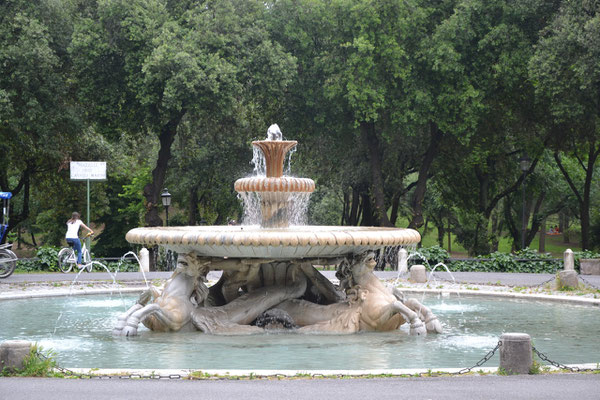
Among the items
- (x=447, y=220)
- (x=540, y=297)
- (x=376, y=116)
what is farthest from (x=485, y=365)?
(x=447, y=220)

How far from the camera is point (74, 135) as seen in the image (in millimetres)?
32906

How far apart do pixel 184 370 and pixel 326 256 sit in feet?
16.4

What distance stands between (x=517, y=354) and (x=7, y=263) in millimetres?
16001

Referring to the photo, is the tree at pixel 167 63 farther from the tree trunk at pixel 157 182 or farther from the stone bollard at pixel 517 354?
the stone bollard at pixel 517 354

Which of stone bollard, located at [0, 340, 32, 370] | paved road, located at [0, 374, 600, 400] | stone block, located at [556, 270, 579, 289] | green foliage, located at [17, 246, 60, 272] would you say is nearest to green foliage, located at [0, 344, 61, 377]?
stone bollard, located at [0, 340, 32, 370]

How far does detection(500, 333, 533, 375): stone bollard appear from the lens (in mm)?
8484

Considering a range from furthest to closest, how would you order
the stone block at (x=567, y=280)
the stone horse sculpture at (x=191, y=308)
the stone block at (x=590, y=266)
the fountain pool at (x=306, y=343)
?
the stone block at (x=590, y=266), the stone block at (x=567, y=280), the stone horse sculpture at (x=191, y=308), the fountain pool at (x=306, y=343)

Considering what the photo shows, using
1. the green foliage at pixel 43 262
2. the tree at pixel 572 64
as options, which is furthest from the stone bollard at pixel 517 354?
the tree at pixel 572 64

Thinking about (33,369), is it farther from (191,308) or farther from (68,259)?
(68,259)

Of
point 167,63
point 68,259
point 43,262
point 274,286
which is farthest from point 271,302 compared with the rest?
point 167,63

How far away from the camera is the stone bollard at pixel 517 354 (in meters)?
8.48

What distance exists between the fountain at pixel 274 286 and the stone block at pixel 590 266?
12.4 meters

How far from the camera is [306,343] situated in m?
11.3

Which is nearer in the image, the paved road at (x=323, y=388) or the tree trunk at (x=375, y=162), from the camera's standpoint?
the paved road at (x=323, y=388)
